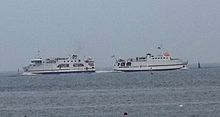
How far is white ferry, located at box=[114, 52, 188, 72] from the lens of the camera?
16675 centimetres

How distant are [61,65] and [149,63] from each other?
22419mm

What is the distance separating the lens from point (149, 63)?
548 ft

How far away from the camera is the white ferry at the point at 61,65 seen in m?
169

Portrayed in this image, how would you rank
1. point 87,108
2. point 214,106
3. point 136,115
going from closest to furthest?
point 136,115, point 214,106, point 87,108

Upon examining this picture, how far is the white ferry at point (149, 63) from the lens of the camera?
6565 inches

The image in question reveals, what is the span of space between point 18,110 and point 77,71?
113 m

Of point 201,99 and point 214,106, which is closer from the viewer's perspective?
point 214,106

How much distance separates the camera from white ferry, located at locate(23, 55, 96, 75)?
169375mm

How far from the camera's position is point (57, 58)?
564 feet

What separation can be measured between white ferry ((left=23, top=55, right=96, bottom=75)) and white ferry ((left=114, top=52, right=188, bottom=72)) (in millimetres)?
8235

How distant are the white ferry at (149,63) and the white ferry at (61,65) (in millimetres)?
8235

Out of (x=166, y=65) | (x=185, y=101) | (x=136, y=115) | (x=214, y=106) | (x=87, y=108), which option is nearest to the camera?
(x=136, y=115)

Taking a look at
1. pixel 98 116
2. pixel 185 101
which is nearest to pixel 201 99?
pixel 185 101

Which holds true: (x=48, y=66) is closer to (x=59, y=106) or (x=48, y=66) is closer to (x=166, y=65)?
(x=166, y=65)
